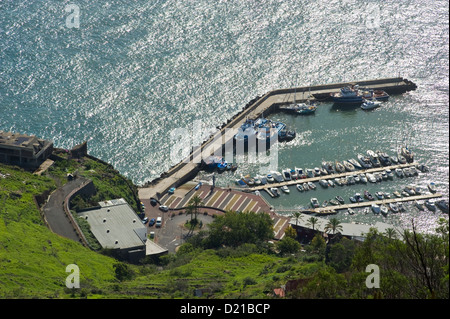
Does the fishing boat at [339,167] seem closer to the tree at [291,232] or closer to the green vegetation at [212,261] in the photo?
the green vegetation at [212,261]

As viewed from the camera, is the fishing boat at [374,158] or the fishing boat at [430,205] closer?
the fishing boat at [430,205]

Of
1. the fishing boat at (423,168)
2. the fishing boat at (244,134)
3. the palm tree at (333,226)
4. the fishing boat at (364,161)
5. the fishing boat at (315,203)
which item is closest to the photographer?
the palm tree at (333,226)

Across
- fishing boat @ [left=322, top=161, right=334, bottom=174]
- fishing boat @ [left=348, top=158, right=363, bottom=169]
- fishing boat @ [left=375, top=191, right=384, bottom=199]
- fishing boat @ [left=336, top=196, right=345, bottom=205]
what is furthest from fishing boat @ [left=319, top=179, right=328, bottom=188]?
fishing boat @ [left=375, top=191, right=384, bottom=199]

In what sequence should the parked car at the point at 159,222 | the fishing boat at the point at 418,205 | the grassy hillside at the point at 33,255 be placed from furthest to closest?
the fishing boat at the point at 418,205 < the parked car at the point at 159,222 < the grassy hillside at the point at 33,255

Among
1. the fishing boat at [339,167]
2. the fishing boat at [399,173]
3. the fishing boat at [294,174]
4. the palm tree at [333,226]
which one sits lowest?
the palm tree at [333,226]

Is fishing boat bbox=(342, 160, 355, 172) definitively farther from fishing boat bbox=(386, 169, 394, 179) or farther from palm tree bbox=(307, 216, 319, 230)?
palm tree bbox=(307, 216, 319, 230)

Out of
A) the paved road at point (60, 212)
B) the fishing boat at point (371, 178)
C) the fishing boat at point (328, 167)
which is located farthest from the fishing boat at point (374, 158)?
the paved road at point (60, 212)

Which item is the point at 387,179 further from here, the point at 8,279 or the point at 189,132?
the point at 8,279

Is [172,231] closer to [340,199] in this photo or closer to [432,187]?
[340,199]
